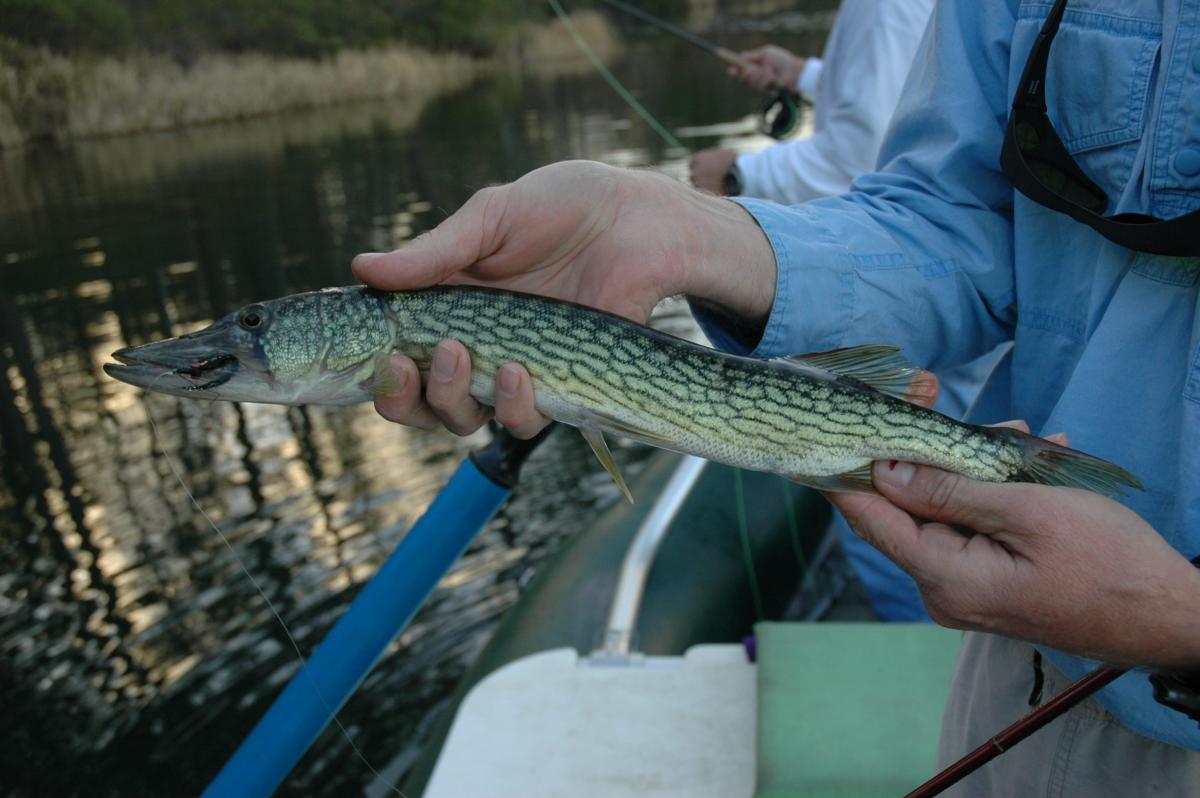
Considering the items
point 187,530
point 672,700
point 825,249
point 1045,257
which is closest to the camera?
point 1045,257

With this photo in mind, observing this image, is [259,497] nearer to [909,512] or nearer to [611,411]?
[611,411]

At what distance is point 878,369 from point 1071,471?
43 cm

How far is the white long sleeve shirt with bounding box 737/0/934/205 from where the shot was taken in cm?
410

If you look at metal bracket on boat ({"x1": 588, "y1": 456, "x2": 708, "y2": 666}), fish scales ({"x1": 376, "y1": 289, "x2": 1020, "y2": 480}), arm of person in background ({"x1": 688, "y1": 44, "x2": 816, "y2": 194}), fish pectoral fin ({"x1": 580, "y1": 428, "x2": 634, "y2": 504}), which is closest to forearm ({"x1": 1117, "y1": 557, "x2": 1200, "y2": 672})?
fish scales ({"x1": 376, "y1": 289, "x2": 1020, "y2": 480})

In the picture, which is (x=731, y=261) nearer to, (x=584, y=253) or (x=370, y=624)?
(x=584, y=253)

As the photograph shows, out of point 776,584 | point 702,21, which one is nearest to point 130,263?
point 776,584

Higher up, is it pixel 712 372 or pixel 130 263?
pixel 712 372

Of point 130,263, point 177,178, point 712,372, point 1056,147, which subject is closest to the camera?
point 1056,147

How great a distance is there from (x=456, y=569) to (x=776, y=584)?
212 cm

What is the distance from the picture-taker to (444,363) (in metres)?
2.09

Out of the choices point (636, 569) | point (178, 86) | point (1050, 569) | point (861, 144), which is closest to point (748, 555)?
point (636, 569)

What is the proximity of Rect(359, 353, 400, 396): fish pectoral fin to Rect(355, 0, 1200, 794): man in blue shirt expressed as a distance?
0.03 metres

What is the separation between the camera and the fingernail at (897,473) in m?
1.89

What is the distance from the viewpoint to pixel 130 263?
39.4 ft
